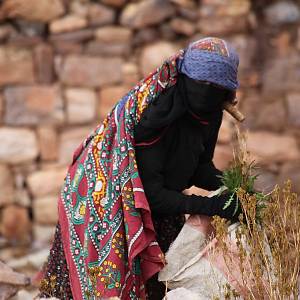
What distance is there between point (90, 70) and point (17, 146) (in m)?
0.82

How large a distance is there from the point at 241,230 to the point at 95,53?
3.55 m

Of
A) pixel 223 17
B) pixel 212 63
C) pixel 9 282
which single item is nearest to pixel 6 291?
pixel 9 282

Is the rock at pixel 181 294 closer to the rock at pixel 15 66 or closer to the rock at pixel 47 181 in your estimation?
the rock at pixel 47 181

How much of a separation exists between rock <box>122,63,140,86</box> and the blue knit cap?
319 centimetres

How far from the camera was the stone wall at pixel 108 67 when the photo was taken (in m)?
5.91

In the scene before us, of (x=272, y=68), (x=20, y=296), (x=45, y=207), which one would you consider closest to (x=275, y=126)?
(x=272, y=68)

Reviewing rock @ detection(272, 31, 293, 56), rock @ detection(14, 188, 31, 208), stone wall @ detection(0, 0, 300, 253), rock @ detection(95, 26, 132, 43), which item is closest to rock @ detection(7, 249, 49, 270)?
stone wall @ detection(0, 0, 300, 253)

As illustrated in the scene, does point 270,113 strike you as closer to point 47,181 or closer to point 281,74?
point 281,74

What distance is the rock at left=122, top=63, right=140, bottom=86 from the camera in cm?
606

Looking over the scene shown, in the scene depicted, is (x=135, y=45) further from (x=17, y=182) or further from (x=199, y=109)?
(x=199, y=109)

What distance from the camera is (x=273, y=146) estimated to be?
237 inches

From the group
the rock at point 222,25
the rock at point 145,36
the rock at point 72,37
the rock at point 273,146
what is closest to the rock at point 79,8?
the rock at point 72,37

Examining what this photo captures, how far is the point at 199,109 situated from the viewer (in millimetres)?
2861

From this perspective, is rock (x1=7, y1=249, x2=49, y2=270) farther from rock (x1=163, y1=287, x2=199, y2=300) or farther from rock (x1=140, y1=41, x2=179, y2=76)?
rock (x1=163, y1=287, x2=199, y2=300)
